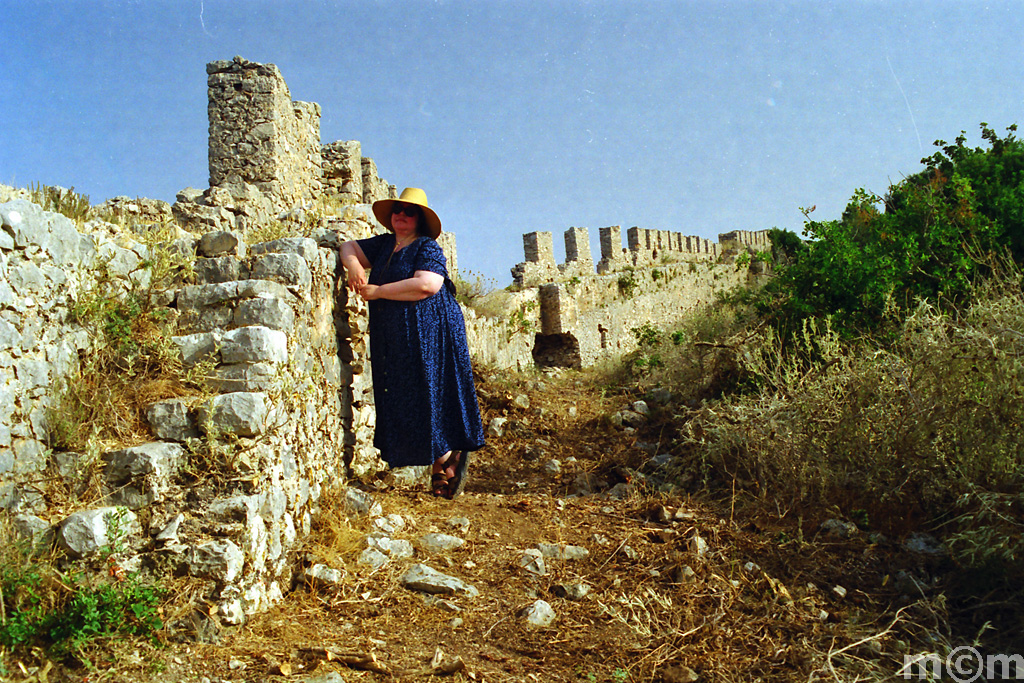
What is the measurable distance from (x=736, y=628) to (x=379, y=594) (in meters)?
1.93

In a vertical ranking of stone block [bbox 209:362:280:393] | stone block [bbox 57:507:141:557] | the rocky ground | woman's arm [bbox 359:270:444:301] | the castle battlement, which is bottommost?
the rocky ground

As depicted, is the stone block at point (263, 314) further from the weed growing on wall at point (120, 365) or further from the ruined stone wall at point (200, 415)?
the weed growing on wall at point (120, 365)

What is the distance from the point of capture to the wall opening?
531 inches

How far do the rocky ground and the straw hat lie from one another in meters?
1.81

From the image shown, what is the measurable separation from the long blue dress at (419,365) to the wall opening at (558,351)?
853 centimetres

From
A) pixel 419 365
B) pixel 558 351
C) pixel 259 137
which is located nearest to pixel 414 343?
pixel 419 365

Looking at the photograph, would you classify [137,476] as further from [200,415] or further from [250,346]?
[250,346]

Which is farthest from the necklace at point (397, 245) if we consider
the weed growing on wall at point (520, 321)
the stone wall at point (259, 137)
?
the weed growing on wall at point (520, 321)

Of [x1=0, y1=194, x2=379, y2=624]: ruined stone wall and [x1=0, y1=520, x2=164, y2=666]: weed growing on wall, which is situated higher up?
[x1=0, y1=194, x2=379, y2=624]: ruined stone wall

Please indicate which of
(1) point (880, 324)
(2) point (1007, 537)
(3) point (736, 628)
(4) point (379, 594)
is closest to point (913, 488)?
(2) point (1007, 537)

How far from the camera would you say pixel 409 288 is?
4.63 meters

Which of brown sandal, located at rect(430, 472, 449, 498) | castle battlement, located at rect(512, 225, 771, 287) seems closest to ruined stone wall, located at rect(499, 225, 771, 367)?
castle battlement, located at rect(512, 225, 771, 287)

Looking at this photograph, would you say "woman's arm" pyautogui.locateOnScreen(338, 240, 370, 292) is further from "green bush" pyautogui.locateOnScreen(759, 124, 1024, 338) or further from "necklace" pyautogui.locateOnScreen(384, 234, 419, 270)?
"green bush" pyautogui.locateOnScreen(759, 124, 1024, 338)

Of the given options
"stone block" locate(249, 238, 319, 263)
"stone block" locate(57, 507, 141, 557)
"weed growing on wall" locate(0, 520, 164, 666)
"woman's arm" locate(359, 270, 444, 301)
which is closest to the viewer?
"weed growing on wall" locate(0, 520, 164, 666)
